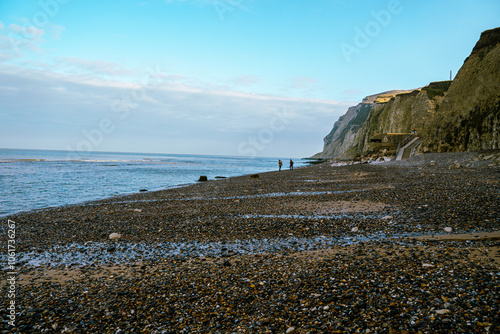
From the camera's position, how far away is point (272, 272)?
21.5ft

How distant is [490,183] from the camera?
15.8 metres

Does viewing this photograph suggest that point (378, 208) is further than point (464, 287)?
Yes

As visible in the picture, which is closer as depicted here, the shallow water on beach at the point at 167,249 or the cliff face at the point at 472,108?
the shallow water on beach at the point at 167,249

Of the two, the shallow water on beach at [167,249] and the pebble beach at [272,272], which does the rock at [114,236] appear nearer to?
the pebble beach at [272,272]

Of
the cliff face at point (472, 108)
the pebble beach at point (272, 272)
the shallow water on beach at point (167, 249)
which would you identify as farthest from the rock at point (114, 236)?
the cliff face at point (472, 108)

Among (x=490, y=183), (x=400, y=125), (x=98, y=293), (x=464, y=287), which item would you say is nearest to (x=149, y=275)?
(x=98, y=293)

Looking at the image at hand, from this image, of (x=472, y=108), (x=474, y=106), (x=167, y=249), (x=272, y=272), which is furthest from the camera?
(x=472, y=108)

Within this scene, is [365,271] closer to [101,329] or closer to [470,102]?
[101,329]

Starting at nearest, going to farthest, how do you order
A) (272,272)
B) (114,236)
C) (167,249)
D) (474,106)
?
(272,272)
(167,249)
(114,236)
(474,106)

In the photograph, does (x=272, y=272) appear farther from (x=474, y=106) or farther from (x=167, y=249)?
(x=474, y=106)

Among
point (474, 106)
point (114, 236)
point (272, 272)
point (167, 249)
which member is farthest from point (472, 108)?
point (114, 236)

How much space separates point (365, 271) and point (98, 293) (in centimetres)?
561

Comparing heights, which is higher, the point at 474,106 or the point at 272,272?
the point at 474,106

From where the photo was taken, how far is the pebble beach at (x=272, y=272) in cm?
454
